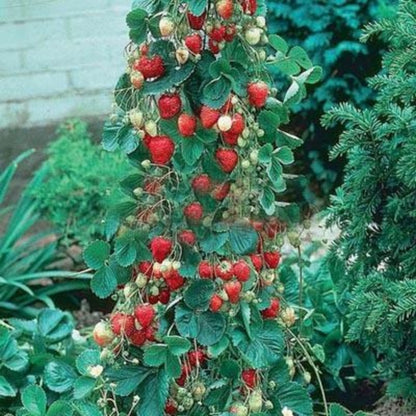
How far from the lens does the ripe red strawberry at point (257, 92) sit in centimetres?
208

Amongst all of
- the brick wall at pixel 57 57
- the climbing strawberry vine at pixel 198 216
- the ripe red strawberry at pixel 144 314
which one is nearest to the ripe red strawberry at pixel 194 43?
the climbing strawberry vine at pixel 198 216

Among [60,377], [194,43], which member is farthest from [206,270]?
[60,377]

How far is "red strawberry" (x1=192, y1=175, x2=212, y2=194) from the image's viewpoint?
2104 mm

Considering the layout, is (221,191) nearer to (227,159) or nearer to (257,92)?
(227,159)

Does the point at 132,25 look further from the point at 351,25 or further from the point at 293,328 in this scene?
the point at 351,25

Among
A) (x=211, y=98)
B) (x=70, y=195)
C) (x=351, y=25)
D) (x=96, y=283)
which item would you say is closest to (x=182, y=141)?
(x=211, y=98)

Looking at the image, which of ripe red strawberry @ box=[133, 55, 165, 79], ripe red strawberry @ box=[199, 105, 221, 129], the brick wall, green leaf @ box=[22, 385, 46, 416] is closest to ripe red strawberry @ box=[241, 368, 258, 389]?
green leaf @ box=[22, 385, 46, 416]

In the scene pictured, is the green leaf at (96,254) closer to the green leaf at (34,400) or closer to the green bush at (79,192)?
the green leaf at (34,400)

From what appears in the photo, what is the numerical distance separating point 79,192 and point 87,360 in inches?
74.7

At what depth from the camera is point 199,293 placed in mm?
2107

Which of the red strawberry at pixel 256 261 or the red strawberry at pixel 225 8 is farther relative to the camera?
the red strawberry at pixel 256 261

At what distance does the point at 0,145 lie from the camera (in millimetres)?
5137

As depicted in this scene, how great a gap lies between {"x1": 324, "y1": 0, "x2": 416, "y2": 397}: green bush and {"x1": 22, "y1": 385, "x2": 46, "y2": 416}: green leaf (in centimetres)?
77

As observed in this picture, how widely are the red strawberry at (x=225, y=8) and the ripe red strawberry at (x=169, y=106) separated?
196mm
